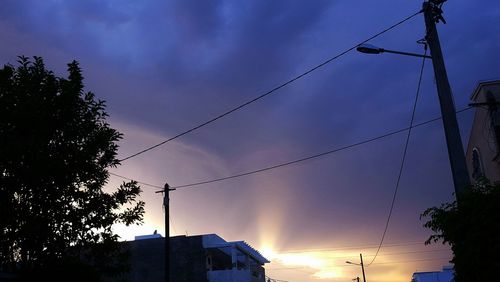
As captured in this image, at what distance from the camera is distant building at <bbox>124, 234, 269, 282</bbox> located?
40156 mm

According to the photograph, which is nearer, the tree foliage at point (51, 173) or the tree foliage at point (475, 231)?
the tree foliage at point (475, 231)

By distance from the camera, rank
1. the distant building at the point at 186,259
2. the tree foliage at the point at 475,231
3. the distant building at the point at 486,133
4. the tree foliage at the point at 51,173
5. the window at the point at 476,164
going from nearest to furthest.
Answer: the tree foliage at the point at 475,231, the tree foliage at the point at 51,173, the distant building at the point at 486,133, the window at the point at 476,164, the distant building at the point at 186,259

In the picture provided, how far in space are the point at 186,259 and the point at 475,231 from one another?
34.1 m

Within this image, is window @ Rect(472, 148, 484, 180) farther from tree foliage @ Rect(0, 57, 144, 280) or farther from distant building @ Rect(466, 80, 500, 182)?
tree foliage @ Rect(0, 57, 144, 280)

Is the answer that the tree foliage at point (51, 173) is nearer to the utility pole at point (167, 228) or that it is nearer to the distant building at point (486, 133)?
the utility pole at point (167, 228)

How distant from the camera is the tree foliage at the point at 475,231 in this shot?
8.89 m

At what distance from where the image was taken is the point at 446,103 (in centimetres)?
1288

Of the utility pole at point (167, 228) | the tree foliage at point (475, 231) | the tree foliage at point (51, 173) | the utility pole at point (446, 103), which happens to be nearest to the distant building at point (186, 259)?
the utility pole at point (167, 228)

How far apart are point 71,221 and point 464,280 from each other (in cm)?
906

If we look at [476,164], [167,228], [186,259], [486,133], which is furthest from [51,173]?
[186,259]

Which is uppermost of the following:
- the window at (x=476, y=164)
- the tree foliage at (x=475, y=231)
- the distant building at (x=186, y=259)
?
the window at (x=476, y=164)

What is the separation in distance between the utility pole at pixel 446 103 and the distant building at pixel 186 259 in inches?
1173

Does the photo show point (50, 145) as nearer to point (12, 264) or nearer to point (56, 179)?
point (56, 179)

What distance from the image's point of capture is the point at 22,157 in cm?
1205
